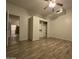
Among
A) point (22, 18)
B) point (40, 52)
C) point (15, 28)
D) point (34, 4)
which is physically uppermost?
point (34, 4)

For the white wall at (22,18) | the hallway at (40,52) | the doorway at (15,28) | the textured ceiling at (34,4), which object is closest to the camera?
the hallway at (40,52)

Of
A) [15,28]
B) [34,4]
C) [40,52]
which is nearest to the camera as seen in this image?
[40,52]

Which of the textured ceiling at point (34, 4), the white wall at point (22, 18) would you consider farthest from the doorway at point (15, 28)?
the textured ceiling at point (34, 4)

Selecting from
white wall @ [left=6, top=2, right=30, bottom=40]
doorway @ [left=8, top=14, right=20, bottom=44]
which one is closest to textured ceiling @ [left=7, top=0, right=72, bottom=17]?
white wall @ [left=6, top=2, right=30, bottom=40]

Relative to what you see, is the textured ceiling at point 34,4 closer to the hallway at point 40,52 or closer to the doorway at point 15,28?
the doorway at point 15,28

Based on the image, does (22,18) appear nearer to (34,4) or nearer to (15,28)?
(15,28)

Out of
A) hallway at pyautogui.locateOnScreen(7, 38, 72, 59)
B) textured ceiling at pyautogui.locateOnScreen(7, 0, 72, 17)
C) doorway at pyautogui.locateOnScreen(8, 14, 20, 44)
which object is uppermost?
textured ceiling at pyautogui.locateOnScreen(7, 0, 72, 17)

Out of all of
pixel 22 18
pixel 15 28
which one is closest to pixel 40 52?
pixel 15 28

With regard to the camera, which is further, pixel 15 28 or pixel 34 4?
Answer: pixel 15 28

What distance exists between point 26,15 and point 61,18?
3646mm

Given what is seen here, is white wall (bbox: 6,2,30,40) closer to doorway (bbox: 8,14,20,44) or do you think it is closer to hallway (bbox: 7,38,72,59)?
doorway (bbox: 8,14,20,44)

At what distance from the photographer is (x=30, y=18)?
6520 millimetres

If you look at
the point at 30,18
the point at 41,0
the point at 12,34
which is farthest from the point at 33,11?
the point at 12,34

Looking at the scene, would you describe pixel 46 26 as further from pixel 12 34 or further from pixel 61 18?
pixel 12 34
